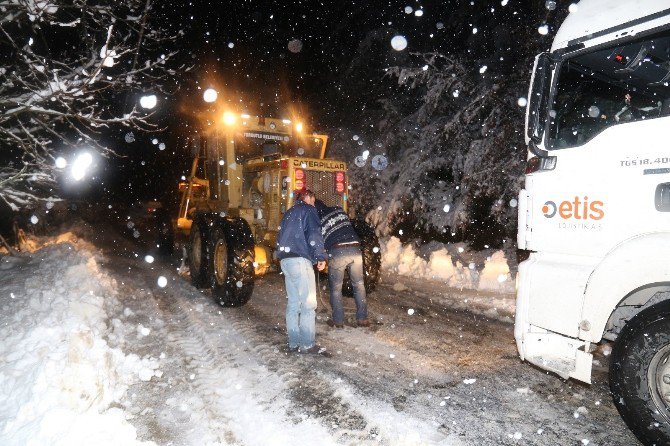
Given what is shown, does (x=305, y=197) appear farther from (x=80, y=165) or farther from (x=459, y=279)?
(x=459, y=279)

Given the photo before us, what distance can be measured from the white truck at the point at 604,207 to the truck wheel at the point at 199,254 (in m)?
6.16

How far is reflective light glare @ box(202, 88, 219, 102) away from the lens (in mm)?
19688

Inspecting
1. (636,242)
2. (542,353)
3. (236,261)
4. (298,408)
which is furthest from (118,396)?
(636,242)

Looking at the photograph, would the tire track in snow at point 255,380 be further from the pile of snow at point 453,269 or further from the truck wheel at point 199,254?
the pile of snow at point 453,269

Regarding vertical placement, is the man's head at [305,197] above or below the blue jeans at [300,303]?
above

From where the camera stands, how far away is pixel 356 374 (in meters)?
4.41

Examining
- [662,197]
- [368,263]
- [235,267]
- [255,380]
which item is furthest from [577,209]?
[235,267]

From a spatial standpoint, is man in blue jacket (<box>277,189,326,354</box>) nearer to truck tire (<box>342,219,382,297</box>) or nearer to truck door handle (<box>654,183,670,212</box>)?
truck tire (<box>342,219,382,297</box>)

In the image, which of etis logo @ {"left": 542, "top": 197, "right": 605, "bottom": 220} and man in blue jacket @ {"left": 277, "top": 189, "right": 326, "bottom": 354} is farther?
man in blue jacket @ {"left": 277, "top": 189, "right": 326, "bottom": 354}

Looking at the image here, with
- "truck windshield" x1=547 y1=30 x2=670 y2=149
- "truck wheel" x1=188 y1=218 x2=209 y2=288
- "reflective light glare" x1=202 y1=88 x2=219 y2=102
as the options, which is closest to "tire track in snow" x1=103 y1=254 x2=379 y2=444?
"truck wheel" x1=188 y1=218 x2=209 y2=288

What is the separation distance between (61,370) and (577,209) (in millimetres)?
4499

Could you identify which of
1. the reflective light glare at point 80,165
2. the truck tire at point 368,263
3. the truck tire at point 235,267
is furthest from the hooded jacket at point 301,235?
the reflective light glare at point 80,165

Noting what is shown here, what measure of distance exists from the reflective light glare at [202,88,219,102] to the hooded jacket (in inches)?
636

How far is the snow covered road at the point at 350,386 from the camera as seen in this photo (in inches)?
130
